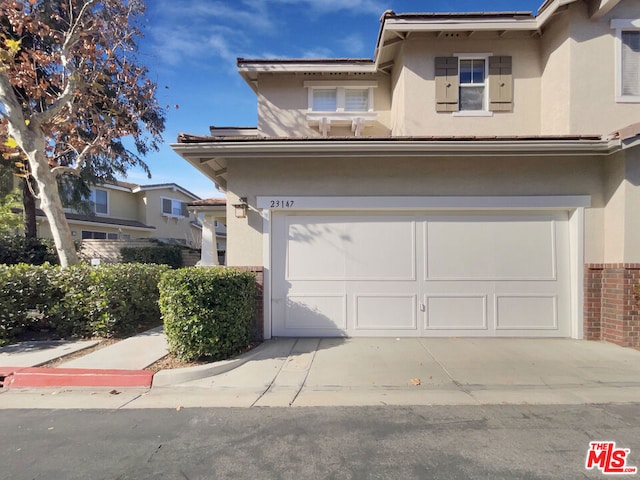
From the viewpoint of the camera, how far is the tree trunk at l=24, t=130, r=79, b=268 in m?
8.02

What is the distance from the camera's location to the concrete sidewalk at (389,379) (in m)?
4.36

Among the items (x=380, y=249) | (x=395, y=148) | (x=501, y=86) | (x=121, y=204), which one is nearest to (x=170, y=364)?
(x=380, y=249)

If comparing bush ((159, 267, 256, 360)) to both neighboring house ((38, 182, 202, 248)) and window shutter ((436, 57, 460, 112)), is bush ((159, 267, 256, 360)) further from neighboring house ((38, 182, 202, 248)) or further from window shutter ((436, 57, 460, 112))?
neighboring house ((38, 182, 202, 248))

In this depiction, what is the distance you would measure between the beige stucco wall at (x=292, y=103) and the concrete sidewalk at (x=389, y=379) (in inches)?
A: 257

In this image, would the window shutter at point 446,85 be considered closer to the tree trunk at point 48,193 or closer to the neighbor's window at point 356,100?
the neighbor's window at point 356,100

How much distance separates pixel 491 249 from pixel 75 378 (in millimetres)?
7211

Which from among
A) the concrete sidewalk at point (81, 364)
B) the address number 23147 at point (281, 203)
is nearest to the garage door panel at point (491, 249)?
the address number 23147 at point (281, 203)

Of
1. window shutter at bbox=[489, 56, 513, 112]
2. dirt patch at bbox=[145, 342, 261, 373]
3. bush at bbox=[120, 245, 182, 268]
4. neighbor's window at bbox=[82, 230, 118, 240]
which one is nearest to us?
dirt patch at bbox=[145, 342, 261, 373]

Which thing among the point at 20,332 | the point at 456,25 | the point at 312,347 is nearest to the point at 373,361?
the point at 312,347

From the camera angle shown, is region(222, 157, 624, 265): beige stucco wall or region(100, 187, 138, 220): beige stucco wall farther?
region(100, 187, 138, 220): beige stucco wall

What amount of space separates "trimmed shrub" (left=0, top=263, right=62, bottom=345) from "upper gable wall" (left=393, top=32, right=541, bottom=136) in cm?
826

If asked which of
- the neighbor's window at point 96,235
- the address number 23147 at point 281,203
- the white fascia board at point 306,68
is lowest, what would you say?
the neighbor's window at point 96,235

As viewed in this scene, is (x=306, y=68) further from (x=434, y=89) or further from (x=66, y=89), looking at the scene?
(x=66, y=89)

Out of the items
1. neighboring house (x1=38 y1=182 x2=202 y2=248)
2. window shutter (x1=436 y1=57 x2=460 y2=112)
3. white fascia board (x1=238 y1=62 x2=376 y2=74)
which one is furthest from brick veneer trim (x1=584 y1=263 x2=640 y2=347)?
neighboring house (x1=38 y1=182 x2=202 y2=248)
